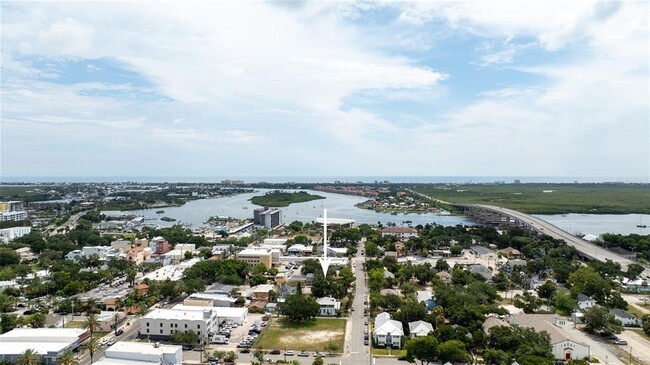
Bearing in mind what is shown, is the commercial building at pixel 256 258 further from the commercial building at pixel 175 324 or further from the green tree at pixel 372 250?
the commercial building at pixel 175 324

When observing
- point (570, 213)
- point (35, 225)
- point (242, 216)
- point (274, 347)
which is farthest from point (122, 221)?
point (570, 213)

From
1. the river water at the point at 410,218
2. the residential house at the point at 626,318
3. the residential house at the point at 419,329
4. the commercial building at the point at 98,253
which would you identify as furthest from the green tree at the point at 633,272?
the commercial building at the point at 98,253

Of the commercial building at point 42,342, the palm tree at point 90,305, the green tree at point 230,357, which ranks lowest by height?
the green tree at point 230,357

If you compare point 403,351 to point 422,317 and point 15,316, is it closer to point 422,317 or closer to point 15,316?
point 422,317

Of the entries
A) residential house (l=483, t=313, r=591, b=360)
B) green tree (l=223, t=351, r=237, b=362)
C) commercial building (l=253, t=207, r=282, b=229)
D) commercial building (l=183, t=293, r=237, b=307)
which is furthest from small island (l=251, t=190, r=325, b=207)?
green tree (l=223, t=351, r=237, b=362)

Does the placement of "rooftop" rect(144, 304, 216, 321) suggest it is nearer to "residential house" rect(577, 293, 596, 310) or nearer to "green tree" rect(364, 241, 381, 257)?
"residential house" rect(577, 293, 596, 310)

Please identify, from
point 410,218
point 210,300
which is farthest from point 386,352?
point 410,218
